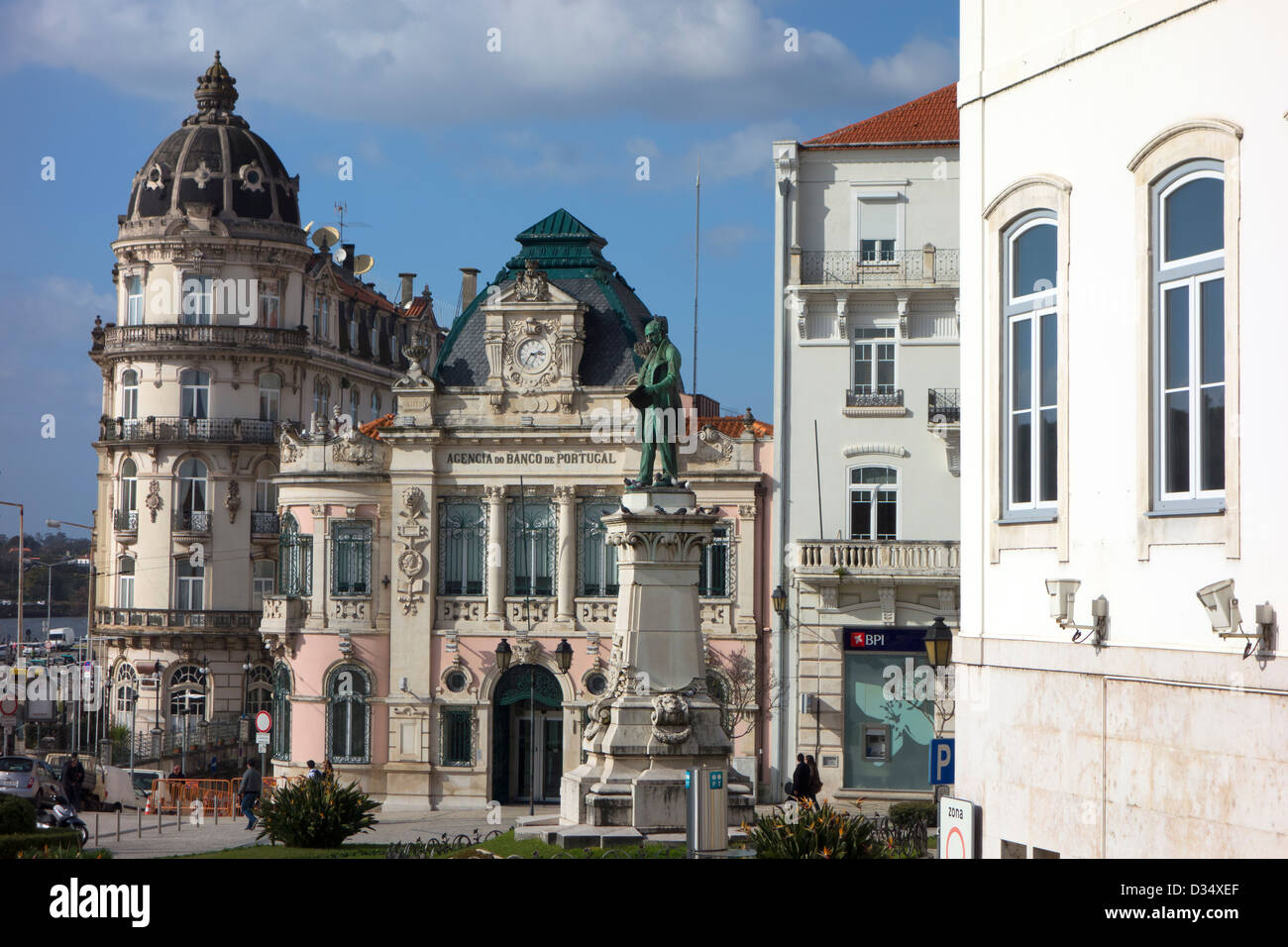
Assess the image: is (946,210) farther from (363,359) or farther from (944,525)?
(363,359)

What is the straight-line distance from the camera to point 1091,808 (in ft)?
39.1

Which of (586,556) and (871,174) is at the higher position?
(871,174)

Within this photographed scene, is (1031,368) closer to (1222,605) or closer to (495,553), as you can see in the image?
(1222,605)

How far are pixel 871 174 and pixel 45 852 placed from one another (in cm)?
2740

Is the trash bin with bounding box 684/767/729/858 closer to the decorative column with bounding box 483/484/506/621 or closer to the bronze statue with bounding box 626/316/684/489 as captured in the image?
the bronze statue with bounding box 626/316/684/489

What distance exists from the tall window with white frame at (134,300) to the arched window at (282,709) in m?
18.1

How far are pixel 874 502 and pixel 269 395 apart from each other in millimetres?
26860

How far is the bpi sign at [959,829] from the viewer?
44.1ft

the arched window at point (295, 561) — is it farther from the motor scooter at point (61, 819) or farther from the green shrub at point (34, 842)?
the green shrub at point (34, 842)

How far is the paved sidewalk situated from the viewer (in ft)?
106

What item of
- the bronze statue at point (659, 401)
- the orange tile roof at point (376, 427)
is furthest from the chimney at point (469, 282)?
the bronze statue at point (659, 401)

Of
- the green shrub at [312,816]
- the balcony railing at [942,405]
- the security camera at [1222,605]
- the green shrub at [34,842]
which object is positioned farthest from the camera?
the balcony railing at [942,405]
